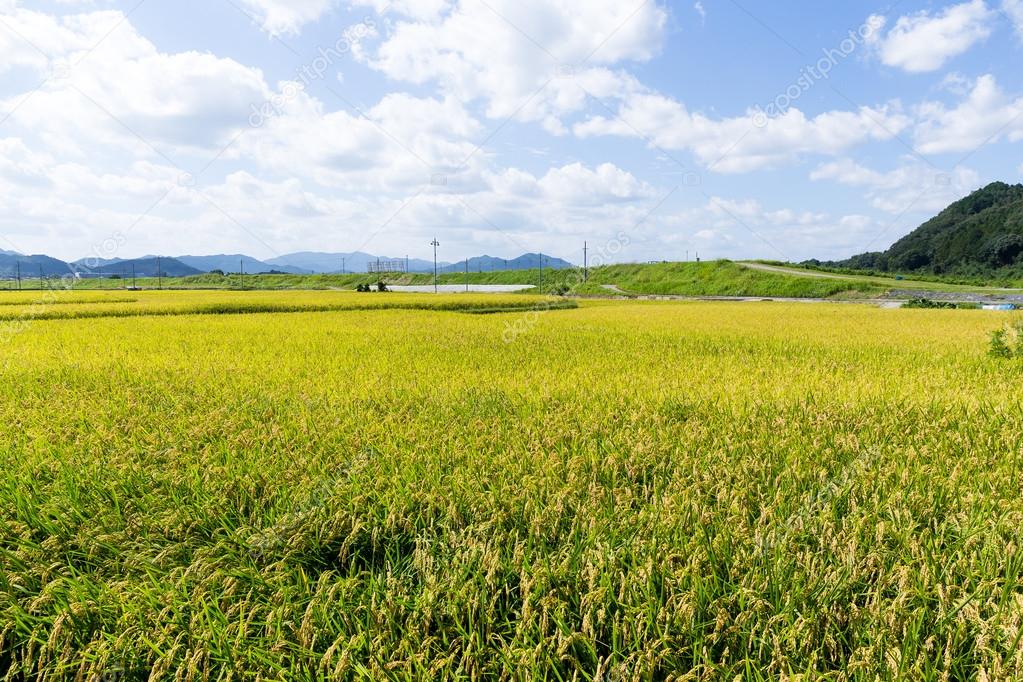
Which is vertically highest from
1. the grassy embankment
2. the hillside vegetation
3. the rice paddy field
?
the hillside vegetation

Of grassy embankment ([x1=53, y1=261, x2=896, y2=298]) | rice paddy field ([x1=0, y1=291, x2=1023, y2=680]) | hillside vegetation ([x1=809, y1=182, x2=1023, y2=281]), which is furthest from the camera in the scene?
hillside vegetation ([x1=809, y1=182, x2=1023, y2=281])

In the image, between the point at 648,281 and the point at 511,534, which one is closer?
the point at 511,534

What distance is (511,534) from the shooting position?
9.61ft

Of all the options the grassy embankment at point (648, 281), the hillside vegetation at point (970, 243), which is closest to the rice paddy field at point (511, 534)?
the grassy embankment at point (648, 281)

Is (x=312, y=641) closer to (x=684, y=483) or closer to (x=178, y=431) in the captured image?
(x=684, y=483)

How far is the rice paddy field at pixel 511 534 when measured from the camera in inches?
83.1

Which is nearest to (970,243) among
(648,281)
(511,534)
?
(648,281)

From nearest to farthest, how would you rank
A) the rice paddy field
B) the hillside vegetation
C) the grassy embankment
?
the rice paddy field
the grassy embankment
the hillside vegetation

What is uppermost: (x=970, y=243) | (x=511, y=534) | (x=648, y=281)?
(x=970, y=243)

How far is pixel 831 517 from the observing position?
3020mm

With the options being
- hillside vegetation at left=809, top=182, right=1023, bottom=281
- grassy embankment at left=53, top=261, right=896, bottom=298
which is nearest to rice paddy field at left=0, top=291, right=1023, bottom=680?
grassy embankment at left=53, top=261, right=896, bottom=298

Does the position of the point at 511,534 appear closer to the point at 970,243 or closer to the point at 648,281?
the point at 648,281

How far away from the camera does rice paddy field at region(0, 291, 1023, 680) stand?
211 cm

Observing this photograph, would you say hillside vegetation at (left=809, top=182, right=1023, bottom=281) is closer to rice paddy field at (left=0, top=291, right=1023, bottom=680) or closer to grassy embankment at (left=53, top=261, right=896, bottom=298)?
grassy embankment at (left=53, top=261, right=896, bottom=298)
